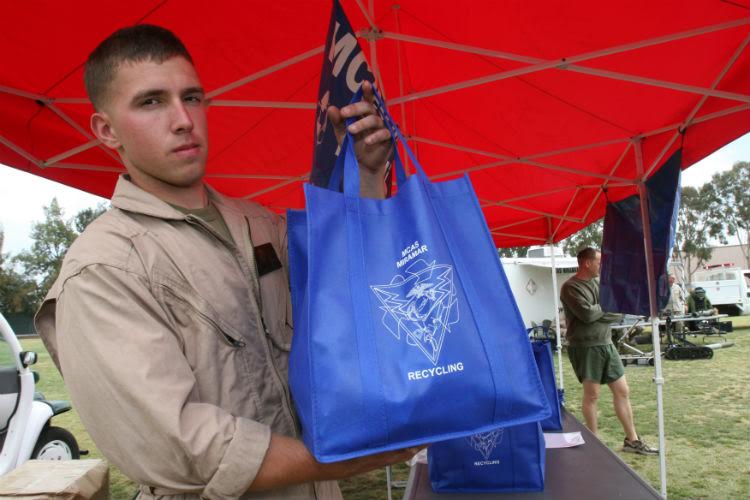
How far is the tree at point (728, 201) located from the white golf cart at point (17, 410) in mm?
47637

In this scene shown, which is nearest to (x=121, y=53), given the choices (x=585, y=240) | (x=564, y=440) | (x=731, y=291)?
(x=564, y=440)

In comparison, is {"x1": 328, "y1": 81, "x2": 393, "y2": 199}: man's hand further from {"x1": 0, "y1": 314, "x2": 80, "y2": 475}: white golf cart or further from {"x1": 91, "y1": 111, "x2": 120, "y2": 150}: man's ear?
{"x1": 0, "y1": 314, "x2": 80, "y2": 475}: white golf cart

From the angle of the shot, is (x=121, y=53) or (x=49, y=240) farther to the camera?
(x=49, y=240)

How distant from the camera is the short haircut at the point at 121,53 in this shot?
115 cm

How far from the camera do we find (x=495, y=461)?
217 centimetres

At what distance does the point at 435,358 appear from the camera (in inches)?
36.1

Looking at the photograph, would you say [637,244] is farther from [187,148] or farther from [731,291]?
[731,291]

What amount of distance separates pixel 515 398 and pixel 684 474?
5.20 metres

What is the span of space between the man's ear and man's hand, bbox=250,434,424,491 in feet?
2.44

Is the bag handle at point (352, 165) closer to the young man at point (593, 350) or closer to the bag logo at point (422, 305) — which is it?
the bag logo at point (422, 305)

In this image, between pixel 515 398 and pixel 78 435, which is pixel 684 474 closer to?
pixel 515 398

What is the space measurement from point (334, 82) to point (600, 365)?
494 cm

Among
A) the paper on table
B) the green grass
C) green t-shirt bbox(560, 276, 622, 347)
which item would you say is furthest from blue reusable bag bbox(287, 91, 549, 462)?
green t-shirt bbox(560, 276, 622, 347)

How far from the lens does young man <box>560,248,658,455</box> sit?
556cm
